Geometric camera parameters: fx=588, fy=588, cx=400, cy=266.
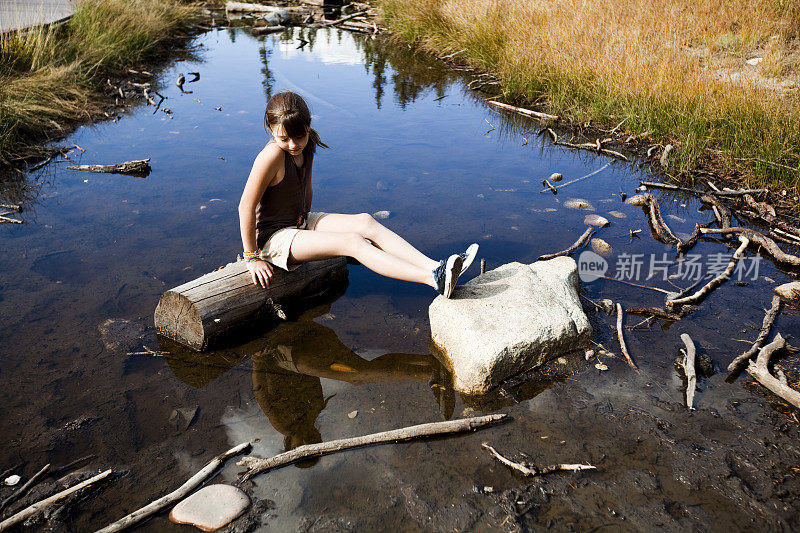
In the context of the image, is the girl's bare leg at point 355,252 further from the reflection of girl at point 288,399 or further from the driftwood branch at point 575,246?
the driftwood branch at point 575,246

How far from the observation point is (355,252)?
4.29m

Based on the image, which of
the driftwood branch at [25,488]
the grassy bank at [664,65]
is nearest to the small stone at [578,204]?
the grassy bank at [664,65]

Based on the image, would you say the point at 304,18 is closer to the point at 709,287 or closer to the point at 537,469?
the point at 709,287

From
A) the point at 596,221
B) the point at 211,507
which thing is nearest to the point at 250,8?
the point at 596,221

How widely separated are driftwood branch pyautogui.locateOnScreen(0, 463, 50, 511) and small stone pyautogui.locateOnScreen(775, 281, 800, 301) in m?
5.35

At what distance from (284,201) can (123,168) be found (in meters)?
3.84

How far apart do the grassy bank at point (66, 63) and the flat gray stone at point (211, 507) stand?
6.11m

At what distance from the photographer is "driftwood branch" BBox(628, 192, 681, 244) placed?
19.1 feet

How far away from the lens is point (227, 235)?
5898 millimetres

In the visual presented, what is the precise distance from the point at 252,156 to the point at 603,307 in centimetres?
513

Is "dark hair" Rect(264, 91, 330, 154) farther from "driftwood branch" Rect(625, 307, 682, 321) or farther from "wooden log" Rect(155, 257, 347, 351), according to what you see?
"driftwood branch" Rect(625, 307, 682, 321)

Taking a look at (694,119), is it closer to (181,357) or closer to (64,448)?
(181,357)

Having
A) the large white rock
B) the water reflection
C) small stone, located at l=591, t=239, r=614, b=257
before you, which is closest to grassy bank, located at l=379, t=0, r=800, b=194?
small stone, located at l=591, t=239, r=614, b=257

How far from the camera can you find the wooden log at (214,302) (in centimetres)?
413
